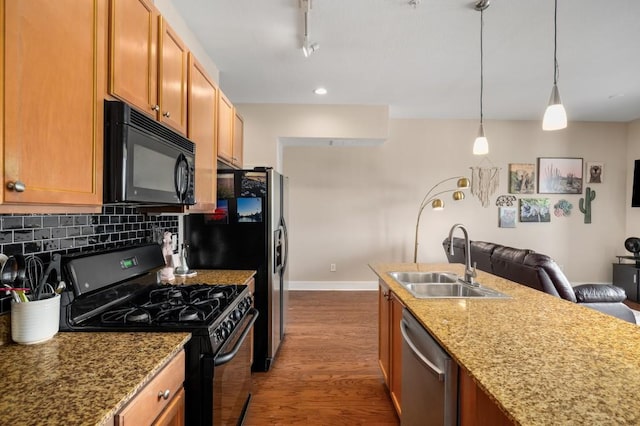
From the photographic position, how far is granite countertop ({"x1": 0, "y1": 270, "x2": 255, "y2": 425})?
727mm

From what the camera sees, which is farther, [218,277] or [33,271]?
[218,277]

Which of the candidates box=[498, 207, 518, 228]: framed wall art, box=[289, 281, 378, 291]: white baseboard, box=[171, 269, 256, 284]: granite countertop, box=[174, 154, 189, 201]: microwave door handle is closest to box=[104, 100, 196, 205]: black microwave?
Result: box=[174, 154, 189, 201]: microwave door handle

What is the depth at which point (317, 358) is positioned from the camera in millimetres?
2725

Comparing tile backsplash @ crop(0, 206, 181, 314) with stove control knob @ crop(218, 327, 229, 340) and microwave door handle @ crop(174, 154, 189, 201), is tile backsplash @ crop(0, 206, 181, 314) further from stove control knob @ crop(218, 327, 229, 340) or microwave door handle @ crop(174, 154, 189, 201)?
stove control knob @ crop(218, 327, 229, 340)

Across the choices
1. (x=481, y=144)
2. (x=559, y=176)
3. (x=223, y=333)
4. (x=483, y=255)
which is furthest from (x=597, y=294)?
(x=223, y=333)

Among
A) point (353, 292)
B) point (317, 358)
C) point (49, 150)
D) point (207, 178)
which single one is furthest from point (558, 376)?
point (353, 292)

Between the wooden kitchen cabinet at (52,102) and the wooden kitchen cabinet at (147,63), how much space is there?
6 centimetres

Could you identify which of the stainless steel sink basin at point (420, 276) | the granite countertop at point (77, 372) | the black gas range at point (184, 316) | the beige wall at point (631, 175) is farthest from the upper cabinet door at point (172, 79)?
the beige wall at point (631, 175)

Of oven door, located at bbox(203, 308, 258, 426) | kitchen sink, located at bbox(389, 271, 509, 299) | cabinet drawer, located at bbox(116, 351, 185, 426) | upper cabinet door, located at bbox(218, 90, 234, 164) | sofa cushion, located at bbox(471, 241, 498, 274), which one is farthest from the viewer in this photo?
sofa cushion, located at bbox(471, 241, 498, 274)

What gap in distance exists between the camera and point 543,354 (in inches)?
39.0

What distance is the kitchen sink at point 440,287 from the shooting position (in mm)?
1741

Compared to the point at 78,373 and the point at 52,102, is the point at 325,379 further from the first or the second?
the point at 52,102

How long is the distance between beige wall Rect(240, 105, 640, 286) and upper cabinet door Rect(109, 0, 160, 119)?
353cm

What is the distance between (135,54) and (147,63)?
0.32 ft
